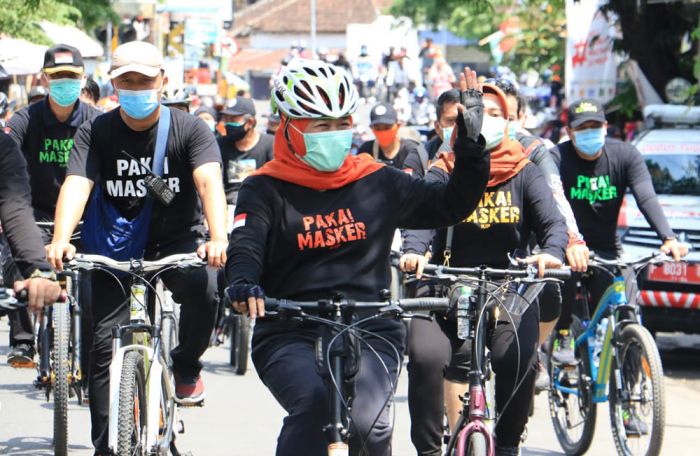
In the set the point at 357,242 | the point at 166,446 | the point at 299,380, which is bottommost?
the point at 166,446

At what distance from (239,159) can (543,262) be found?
25.7ft

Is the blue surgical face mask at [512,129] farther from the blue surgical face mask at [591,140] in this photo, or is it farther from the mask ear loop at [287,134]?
the mask ear loop at [287,134]

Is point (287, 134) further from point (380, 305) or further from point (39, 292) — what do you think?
point (39, 292)

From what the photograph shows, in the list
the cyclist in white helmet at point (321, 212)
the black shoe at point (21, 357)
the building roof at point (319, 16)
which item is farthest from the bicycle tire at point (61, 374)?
the building roof at point (319, 16)

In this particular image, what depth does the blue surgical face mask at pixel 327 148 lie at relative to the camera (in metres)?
5.52

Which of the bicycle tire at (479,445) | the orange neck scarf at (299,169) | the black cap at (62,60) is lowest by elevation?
the bicycle tire at (479,445)

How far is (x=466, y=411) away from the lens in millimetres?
5949

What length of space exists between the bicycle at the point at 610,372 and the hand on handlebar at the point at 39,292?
406 centimetres

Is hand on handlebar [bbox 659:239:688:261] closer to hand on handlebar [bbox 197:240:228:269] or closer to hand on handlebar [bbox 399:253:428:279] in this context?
hand on handlebar [bbox 399:253:428:279]

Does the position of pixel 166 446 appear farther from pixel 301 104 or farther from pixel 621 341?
pixel 621 341

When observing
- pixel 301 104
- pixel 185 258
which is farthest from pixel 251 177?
pixel 185 258

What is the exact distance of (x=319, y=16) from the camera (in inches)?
4099

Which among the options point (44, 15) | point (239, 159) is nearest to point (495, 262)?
point (239, 159)

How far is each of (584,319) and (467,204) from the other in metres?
3.73
